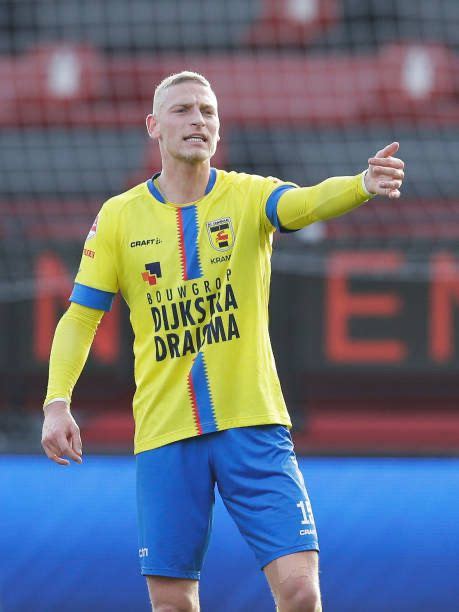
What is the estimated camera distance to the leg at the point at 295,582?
126 inches

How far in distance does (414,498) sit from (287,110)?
696cm

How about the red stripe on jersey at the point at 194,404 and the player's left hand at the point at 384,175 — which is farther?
the red stripe on jersey at the point at 194,404

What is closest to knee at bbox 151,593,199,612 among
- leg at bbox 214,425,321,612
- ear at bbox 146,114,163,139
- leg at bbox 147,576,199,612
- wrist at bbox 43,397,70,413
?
leg at bbox 147,576,199,612

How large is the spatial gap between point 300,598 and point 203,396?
0.62 metres

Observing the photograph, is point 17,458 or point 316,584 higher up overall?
point 17,458

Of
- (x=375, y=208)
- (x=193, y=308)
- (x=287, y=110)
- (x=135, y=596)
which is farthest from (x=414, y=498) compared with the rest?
(x=287, y=110)

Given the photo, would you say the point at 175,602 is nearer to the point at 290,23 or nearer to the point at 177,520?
the point at 177,520

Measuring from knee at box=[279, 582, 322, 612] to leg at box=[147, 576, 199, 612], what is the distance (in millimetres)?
343

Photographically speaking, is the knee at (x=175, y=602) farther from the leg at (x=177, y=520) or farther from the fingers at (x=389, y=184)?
the fingers at (x=389, y=184)

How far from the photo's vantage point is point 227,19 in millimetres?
12414

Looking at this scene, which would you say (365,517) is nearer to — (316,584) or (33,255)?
(316,584)

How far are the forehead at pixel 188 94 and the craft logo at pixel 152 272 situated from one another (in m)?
0.46

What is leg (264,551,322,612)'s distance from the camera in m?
3.19

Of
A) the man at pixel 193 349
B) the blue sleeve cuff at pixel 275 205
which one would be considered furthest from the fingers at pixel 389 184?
the blue sleeve cuff at pixel 275 205
